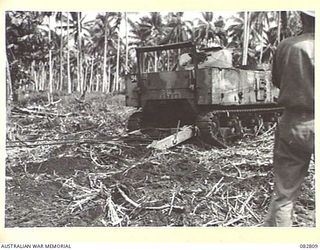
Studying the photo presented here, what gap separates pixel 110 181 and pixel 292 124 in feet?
2.16

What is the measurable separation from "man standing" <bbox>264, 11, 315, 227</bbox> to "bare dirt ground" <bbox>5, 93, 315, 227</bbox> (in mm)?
91

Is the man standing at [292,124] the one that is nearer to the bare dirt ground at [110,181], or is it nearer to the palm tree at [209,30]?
the bare dirt ground at [110,181]

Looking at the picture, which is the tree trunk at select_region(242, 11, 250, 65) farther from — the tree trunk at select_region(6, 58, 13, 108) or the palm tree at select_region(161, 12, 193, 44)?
the tree trunk at select_region(6, 58, 13, 108)

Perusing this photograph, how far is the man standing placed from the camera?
1.74 meters

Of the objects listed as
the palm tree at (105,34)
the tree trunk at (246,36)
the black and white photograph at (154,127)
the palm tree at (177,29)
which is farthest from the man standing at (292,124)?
the palm tree at (105,34)

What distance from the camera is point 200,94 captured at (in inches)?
89.7

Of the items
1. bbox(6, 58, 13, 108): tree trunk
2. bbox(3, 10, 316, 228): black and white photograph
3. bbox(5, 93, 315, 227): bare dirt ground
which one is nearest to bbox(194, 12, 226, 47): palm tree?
bbox(3, 10, 316, 228): black and white photograph

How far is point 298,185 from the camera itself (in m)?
1.76

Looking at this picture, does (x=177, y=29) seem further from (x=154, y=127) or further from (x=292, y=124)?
(x=292, y=124)

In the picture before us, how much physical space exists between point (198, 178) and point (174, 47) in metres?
0.52

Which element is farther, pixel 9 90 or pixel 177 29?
pixel 177 29

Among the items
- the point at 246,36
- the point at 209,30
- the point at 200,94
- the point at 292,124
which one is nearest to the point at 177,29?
the point at 209,30

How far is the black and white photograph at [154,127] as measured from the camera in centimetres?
182
